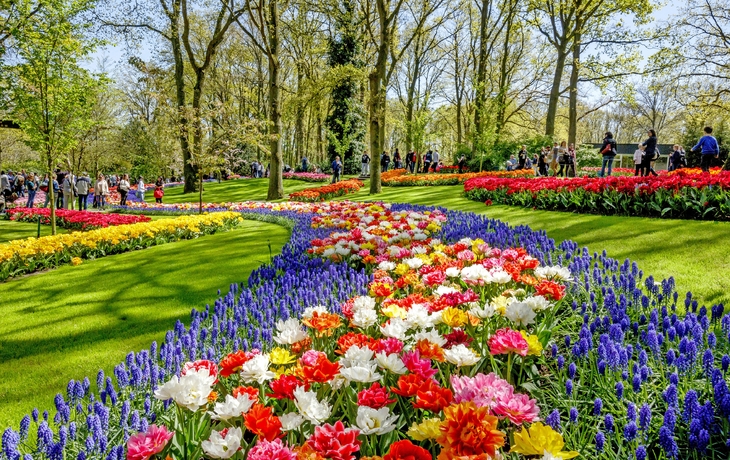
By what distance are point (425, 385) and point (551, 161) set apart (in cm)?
2055

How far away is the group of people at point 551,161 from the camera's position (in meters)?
19.2

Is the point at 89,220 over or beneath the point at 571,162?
beneath

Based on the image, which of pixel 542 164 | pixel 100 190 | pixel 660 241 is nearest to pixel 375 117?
pixel 542 164

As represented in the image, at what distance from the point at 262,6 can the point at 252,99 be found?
87.0 ft

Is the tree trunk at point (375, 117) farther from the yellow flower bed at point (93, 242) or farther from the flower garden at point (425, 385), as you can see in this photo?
the flower garden at point (425, 385)

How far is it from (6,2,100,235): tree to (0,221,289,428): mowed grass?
4.33 metres

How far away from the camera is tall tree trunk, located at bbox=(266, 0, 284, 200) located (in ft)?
61.0

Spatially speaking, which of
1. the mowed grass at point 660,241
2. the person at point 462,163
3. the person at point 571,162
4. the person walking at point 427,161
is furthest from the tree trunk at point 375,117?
the person walking at point 427,161

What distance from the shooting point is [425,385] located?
1756 millimetres

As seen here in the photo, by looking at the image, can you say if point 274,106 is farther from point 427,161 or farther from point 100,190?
point 427,161

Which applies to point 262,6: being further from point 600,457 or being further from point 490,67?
point 490,67

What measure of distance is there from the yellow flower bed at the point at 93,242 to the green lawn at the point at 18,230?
470cm

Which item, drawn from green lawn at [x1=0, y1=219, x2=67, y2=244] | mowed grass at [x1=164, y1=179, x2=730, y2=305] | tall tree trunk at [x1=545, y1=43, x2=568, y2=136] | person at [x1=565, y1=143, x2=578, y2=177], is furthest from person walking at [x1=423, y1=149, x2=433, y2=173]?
green lawn at [x1=0, y1=219, x2=67, y2=244]

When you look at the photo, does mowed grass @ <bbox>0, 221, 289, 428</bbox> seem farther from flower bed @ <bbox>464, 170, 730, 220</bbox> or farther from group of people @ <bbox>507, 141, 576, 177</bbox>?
group of people @ <bbox>507, 141, 576, 177</bbox>
